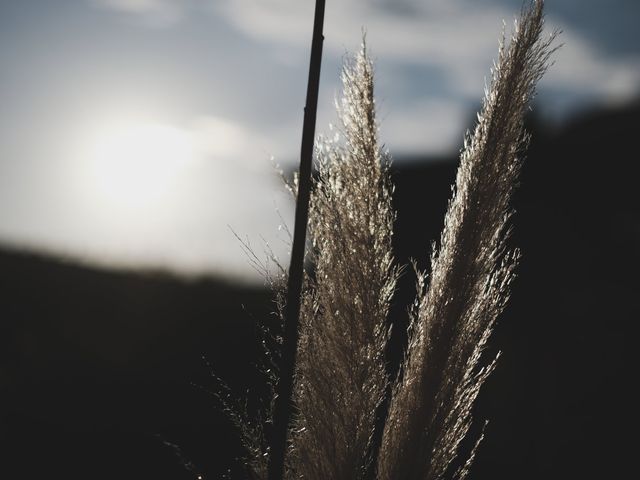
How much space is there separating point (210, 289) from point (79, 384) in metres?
1.74

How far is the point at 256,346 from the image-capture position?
5555 mm

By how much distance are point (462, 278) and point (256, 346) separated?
15.0ft

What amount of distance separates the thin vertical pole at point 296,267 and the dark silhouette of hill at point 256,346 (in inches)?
125

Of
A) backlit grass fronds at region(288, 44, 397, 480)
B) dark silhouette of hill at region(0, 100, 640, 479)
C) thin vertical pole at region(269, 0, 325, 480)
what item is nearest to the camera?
thin vertical pole at region(269, 0, 325, 480)

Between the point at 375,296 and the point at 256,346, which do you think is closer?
the point at 375,296

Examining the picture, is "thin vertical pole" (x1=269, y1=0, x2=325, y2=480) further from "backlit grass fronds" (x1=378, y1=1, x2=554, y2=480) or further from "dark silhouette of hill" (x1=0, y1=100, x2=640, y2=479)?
"dark silhouette of hill" (x1=0, y1=100, x2=640, y2=479)

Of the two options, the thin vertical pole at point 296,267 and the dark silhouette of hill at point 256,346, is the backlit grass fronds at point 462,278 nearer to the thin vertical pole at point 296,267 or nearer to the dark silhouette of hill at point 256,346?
the thin vertical pole at point 296,267

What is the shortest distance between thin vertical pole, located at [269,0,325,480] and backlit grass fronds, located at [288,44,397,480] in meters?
0.16

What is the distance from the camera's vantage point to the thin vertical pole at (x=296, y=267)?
0.99 metres

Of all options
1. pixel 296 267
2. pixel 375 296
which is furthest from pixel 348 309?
pixel 296 267

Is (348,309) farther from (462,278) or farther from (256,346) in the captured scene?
(256,346)

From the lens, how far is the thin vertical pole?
99 centimetres

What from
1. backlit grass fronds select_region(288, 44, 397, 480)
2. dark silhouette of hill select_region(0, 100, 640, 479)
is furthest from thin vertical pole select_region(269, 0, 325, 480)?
dark silhouette of hill select_region(0, 100, 640, 479)

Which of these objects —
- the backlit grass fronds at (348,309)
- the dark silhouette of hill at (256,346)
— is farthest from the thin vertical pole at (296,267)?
the dark silhouette of hill at (256,346)
